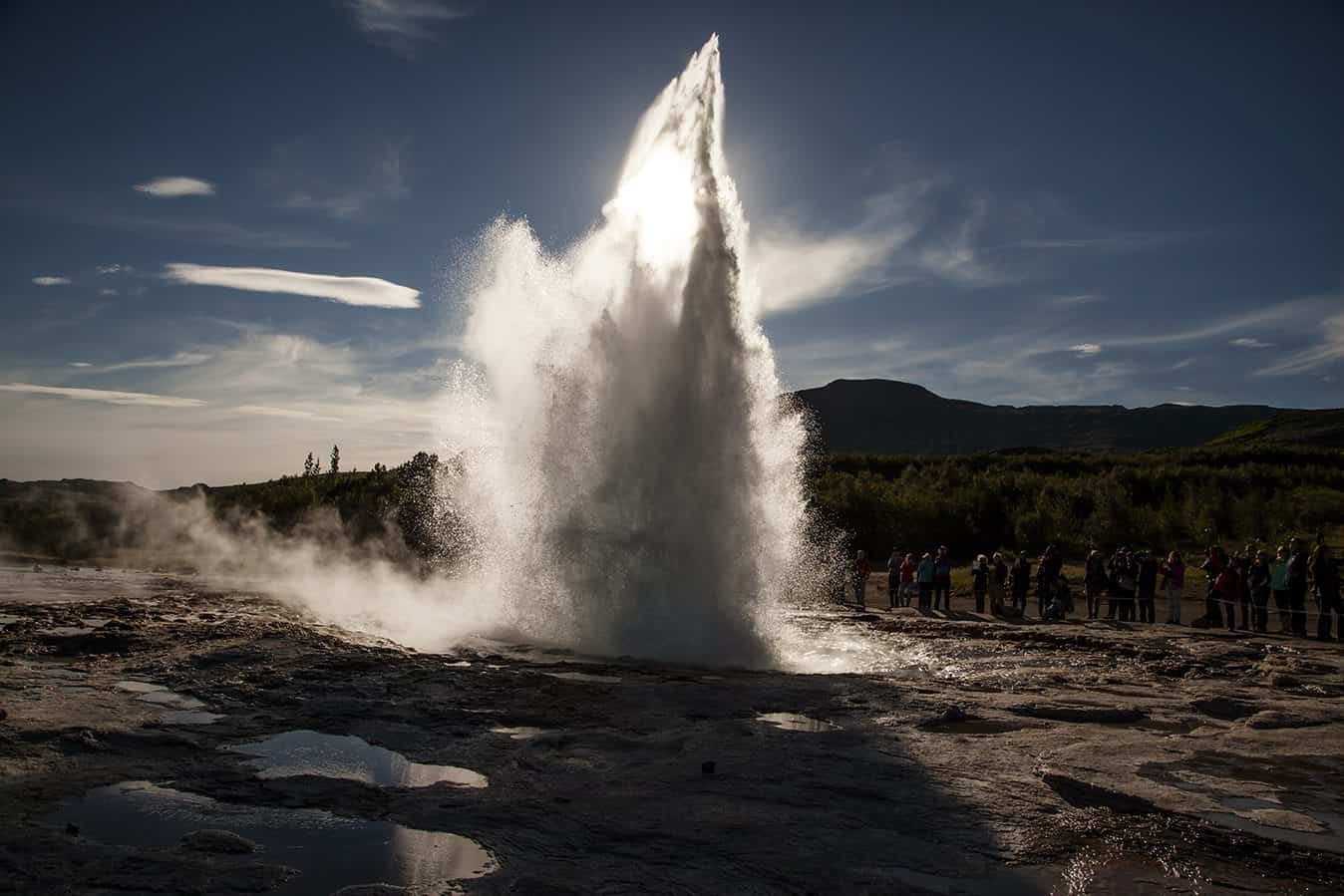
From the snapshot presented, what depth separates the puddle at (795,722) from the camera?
810 centimetres

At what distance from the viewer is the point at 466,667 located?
1077cm

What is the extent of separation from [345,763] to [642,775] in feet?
7.40

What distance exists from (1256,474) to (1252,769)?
136 ft

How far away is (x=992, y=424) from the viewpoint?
5433 inches

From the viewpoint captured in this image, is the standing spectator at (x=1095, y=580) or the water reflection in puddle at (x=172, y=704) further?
the standing spectator at (x=1095, y=580)

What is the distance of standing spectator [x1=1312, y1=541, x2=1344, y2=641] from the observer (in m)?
15.0

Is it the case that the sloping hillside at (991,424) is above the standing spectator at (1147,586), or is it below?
above

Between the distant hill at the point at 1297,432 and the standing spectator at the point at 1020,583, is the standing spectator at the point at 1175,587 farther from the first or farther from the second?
the distant hill at the point at 1297,432

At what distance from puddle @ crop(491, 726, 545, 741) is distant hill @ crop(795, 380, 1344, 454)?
386 feet

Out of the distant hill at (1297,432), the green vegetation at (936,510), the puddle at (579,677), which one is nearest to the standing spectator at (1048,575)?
the green vegetation at (936,510)

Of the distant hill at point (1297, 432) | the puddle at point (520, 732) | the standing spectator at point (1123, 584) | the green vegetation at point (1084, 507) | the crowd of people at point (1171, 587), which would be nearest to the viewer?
the puddle at point (520, 732)

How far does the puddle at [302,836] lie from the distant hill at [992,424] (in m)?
120

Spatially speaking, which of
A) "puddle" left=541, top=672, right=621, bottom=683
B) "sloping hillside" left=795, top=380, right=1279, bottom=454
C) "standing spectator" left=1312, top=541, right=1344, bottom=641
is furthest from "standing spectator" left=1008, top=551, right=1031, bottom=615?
"sloping hillside" left=795, top=380, right=1279, bottom=454

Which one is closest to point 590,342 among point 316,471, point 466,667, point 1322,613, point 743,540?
point 743,540
